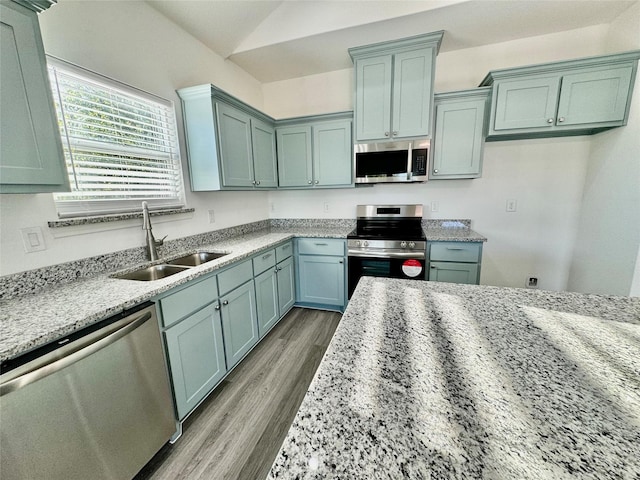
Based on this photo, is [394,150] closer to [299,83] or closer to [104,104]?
[299,83]

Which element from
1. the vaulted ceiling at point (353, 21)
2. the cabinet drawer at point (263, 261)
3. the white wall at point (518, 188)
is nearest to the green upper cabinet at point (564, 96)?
the white wall at point (518, 188)

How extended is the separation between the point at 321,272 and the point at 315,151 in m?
Answer: 1.36

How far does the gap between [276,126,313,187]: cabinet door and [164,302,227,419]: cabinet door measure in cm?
178

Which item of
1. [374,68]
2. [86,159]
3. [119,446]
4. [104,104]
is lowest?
[119,446]

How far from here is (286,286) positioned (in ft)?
8.84

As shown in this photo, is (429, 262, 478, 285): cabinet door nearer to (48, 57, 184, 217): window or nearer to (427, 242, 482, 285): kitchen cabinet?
(427, 242, 482, 285): kitchen cabinet

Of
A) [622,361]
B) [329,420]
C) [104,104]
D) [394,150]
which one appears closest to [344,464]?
[329,420]

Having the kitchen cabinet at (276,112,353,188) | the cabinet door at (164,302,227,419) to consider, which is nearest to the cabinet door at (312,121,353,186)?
the kitchen cabinet at (276,112,353,188)

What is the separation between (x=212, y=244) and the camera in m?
2.39

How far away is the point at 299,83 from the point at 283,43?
77 cm

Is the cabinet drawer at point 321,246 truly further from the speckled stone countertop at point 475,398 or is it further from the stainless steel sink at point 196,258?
the speckled stone countertop at point 475,398

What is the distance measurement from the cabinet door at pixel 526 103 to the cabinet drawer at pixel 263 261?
2327 mm

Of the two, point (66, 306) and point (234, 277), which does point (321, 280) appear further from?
point (66, 306)

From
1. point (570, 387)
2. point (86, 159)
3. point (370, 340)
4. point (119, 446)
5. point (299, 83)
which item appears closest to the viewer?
point (570, 387)
